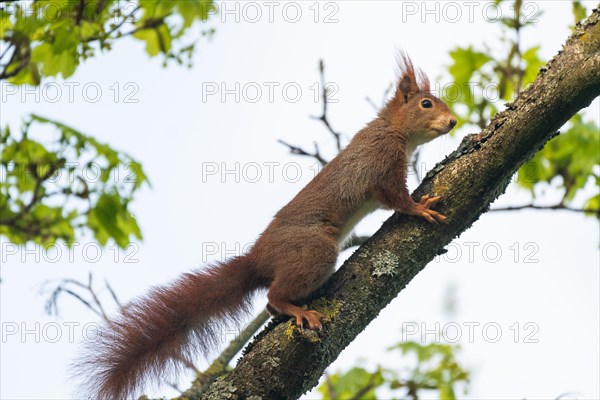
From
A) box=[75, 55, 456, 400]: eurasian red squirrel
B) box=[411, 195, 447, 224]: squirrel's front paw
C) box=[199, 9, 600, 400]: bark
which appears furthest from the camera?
box=[75, 55, 456, 400]: eurasian red squirrel

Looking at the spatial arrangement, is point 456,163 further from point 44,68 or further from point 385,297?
point 44,68

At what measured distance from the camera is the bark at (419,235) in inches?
151

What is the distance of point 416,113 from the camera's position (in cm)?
599

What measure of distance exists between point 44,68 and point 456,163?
2.97 metres

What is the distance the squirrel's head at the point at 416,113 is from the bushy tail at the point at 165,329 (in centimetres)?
175

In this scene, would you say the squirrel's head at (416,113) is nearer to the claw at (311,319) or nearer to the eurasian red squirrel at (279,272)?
the eurasian red squirrel at (279,272)

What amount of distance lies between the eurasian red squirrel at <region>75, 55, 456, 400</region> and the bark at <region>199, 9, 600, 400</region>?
11 centimetres

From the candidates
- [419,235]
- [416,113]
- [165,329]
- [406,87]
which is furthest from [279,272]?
[406,87]

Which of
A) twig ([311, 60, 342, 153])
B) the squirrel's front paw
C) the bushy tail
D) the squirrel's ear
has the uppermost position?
the squirrel's ear

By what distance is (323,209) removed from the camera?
518 centimetres

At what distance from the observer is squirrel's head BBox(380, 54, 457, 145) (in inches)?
233

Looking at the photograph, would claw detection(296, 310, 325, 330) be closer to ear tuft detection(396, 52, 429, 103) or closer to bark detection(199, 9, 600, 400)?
bark detection(199, 9, 600, 400)

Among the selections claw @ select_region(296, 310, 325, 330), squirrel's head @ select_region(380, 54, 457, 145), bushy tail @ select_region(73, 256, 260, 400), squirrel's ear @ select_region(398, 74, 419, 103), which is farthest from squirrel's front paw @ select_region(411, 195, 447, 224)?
squirrel's ear @ select_region(398, 74, 419, 103)

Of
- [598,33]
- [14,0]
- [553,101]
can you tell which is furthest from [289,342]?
[14,0]
